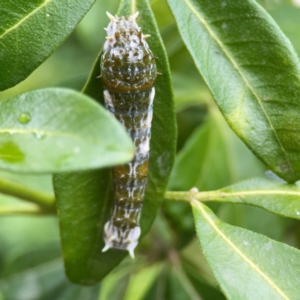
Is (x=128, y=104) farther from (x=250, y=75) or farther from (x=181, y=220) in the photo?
(x=181, y=220)

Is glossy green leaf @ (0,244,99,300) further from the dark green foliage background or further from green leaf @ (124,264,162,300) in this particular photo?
green leaf @ (124,264,162,300)

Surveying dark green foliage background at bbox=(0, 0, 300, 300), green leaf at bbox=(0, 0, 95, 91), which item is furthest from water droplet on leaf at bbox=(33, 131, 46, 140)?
dark green foliage background at bbox=(0, 0, 300, 300)

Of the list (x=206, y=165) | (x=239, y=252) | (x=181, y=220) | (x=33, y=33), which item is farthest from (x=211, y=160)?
(x=33, y=33)

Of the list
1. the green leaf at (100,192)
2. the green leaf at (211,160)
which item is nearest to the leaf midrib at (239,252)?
the green leaf at (100,192)

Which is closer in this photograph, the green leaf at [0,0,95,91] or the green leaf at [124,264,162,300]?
the green leaf at [0,0,95,91]

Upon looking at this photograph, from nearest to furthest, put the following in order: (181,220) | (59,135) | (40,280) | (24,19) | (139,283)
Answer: (59,135) → (24,19) → (181,220) → (40,280) → (139,283)

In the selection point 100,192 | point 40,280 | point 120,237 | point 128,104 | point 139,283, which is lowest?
point 139,283
